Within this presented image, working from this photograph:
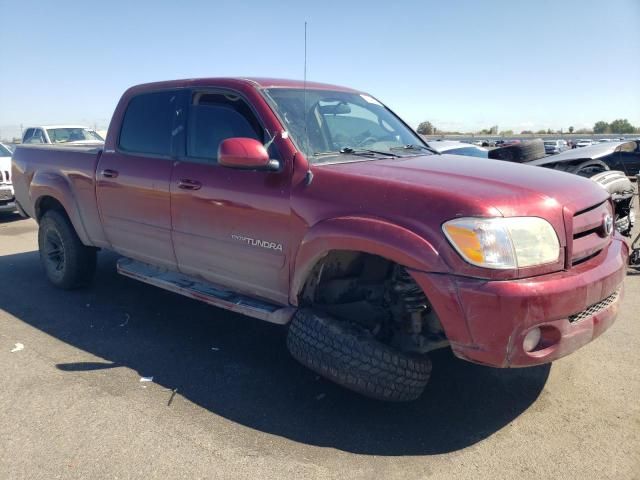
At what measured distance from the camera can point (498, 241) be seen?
256 centimetres

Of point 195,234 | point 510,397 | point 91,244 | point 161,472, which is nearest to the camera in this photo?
point 161,472

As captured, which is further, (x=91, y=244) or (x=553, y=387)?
(x=91, y=244)

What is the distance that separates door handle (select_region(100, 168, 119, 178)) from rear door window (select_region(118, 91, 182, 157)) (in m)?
0.22

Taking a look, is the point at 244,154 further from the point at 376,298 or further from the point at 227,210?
the point at 376,298

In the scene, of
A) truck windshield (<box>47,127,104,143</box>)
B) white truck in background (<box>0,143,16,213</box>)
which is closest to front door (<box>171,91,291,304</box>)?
white truck in background (<box>0,143,16,213</box>)

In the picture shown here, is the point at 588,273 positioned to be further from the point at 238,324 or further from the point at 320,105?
the point at 238,324

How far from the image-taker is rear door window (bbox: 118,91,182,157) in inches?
165

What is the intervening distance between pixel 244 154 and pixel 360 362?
1413 mm

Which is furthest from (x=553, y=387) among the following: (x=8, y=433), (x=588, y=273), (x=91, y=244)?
(x=91, y=244)

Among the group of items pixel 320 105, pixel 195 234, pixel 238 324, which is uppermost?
pixel 320 105

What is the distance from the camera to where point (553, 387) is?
344cm

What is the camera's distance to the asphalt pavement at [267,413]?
2.67 metres

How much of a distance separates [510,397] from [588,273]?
1.02 meters

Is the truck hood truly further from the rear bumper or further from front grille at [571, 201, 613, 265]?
the rear bumper
